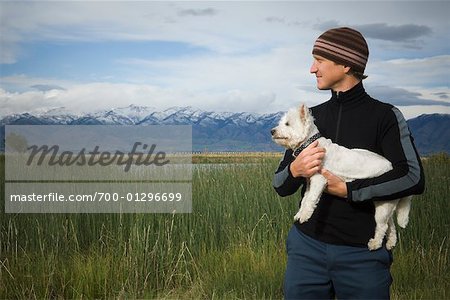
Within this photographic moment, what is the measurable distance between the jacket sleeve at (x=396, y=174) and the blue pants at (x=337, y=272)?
11.0 inches

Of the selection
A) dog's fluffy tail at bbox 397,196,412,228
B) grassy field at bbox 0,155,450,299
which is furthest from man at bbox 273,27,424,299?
grassy field at bbox 0,155,450,299

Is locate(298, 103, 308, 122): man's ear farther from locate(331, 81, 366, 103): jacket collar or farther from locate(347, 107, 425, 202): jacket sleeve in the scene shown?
locate(347, 107, 425, 202): jacket sleeve

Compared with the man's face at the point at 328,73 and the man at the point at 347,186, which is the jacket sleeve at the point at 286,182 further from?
the man's face at the point at 328,73

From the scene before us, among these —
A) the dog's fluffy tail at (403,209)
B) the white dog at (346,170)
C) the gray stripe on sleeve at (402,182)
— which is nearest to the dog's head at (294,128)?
the white dog at (346,170)

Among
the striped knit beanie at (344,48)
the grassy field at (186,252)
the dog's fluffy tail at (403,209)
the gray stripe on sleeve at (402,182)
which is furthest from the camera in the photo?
the grassy field at (186,252)

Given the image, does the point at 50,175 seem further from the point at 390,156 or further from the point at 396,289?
the point at 390,156

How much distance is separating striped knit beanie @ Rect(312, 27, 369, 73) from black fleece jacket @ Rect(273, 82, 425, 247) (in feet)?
0.43

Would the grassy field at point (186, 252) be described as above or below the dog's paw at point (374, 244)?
below

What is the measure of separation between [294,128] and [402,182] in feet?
2.27

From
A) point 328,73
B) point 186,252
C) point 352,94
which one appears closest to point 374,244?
point 352,94

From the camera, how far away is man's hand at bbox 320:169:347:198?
8.20 feet

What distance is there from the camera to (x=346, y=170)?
272cm

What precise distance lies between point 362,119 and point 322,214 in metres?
0.51

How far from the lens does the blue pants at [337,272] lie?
2473mm
